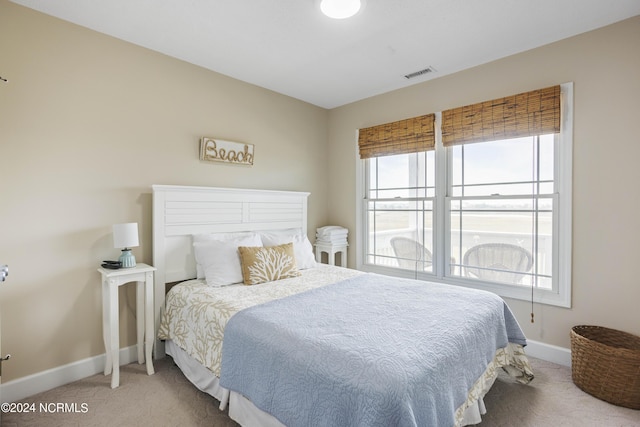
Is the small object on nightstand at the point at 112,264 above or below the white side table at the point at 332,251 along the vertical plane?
above

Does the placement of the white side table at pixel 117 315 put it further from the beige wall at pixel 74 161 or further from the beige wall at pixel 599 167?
the beige wall at pixel 599 167

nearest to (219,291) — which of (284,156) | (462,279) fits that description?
(284,156)

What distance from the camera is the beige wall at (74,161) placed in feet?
6.66

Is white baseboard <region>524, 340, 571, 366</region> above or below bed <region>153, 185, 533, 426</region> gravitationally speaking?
below

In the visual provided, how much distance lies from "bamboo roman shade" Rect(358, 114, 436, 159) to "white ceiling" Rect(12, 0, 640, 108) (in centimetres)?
50

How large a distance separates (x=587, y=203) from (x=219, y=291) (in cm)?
284

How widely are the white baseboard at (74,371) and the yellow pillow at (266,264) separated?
1.12 metres

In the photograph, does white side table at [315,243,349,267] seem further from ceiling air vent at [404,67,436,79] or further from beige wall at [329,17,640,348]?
ceiling air vent at [404,67,436,79]

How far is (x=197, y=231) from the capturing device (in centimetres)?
278

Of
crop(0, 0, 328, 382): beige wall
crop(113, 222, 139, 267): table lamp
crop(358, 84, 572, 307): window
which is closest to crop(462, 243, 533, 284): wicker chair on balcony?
crop(358, 84, 572, 307): window

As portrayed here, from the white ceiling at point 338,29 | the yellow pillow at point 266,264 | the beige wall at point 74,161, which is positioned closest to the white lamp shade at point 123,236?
the beige wall at point 74,161

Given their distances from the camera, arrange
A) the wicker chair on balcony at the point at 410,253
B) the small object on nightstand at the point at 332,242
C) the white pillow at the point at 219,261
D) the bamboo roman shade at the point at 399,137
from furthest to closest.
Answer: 1. the small object on nightstand at the point at 332,242
2. the wicker chair on balcony at the point at 410,253
3. the bamboo roman shade at the point at 399,137
4. the white pillow at the point at 219,261

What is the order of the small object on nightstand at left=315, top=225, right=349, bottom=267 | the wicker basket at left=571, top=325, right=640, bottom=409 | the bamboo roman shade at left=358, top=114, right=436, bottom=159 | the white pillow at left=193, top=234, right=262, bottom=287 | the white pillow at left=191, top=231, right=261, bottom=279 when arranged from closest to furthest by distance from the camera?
1. the wicker basket at left=571, top=325, right=640, bottom=409
2. the white pillow at left=193, top=234, right=262, bottom=287
3. the white pillow at left=191, top=231, right=261, bottom=279
4. the bamboo roman shade at left=358, top=114, right=436, bottom=159
5. the small object on nightstand at left=315, top=225, right=349, bottom=267

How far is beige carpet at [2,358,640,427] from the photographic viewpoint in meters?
1.82
